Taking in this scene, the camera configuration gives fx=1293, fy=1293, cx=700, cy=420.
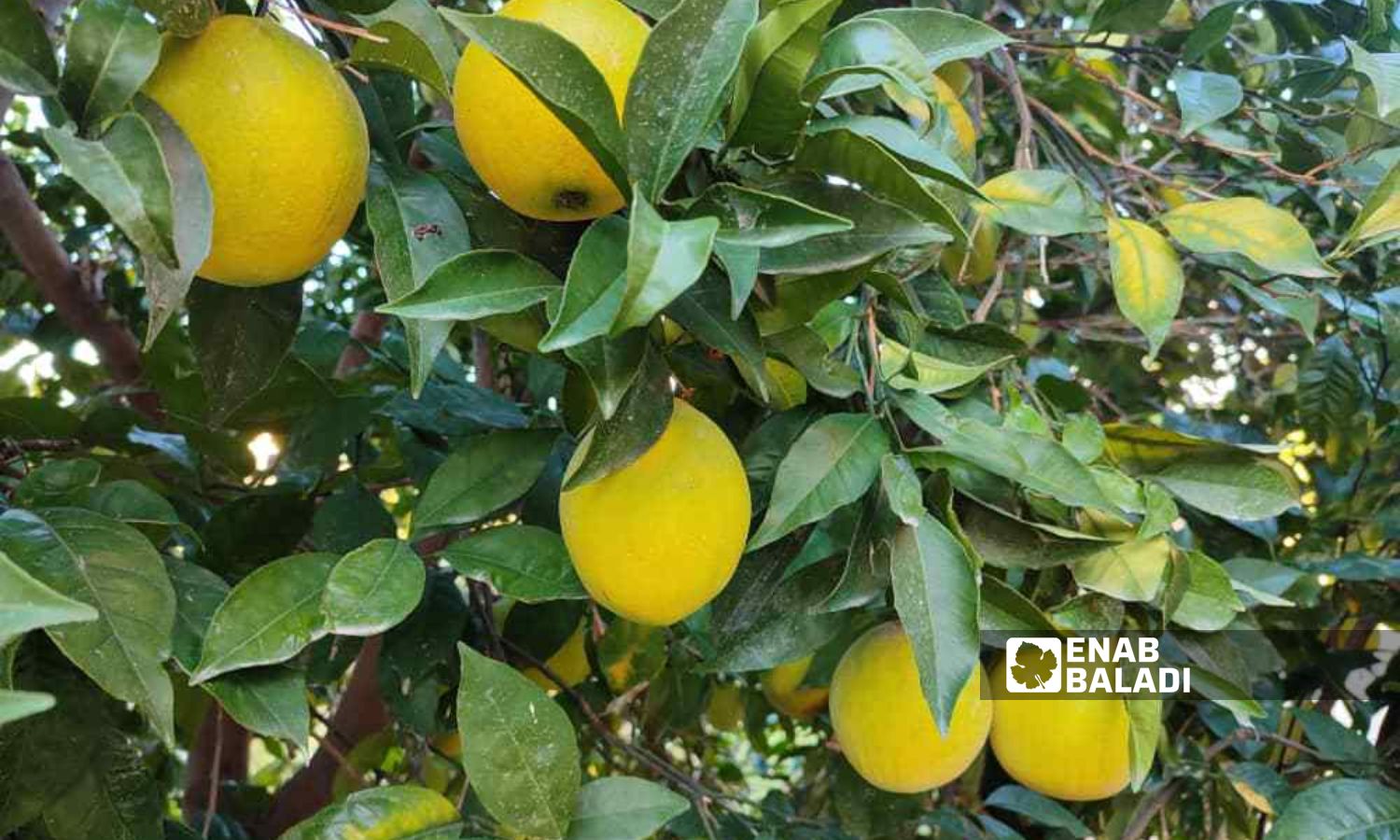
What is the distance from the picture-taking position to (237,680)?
32.7 inches

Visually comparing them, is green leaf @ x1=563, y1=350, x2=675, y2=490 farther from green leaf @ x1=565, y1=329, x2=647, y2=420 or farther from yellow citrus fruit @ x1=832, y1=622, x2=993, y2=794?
yellow citrus fruit @ x1=832, y1=622, x2=993, y2=794

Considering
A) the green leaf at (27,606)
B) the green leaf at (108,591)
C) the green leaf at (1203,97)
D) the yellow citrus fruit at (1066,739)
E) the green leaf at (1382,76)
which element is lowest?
the yellow citrus fruit at (1066,739)

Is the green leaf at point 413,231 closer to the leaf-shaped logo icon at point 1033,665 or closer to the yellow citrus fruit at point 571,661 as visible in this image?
the leaf-shaped logo icon at point 1033,665

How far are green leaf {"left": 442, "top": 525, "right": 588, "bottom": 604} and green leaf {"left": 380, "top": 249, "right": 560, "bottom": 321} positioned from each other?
10.8 inches

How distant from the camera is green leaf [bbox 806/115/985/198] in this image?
75cm

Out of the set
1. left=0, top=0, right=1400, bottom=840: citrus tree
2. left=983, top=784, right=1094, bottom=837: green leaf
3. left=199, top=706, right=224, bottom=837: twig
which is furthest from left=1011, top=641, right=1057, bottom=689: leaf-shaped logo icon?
left=199, top=706, right=224, bottom=837: twig

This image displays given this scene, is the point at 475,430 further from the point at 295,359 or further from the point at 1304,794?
the point at 1304,794

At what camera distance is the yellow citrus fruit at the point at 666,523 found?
2.73 feet

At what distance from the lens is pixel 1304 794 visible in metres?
1.28

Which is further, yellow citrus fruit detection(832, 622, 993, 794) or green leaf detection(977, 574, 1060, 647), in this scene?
yellow citrus fruit detection(832, 622, 993, 794)

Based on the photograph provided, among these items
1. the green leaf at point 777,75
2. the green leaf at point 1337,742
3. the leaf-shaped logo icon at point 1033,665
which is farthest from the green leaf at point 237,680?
the green leaf at point 1337,742

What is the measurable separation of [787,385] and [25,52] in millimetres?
572

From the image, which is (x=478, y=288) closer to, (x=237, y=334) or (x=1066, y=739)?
(x=237, y=334)

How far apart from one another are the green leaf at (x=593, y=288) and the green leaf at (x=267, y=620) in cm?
31
